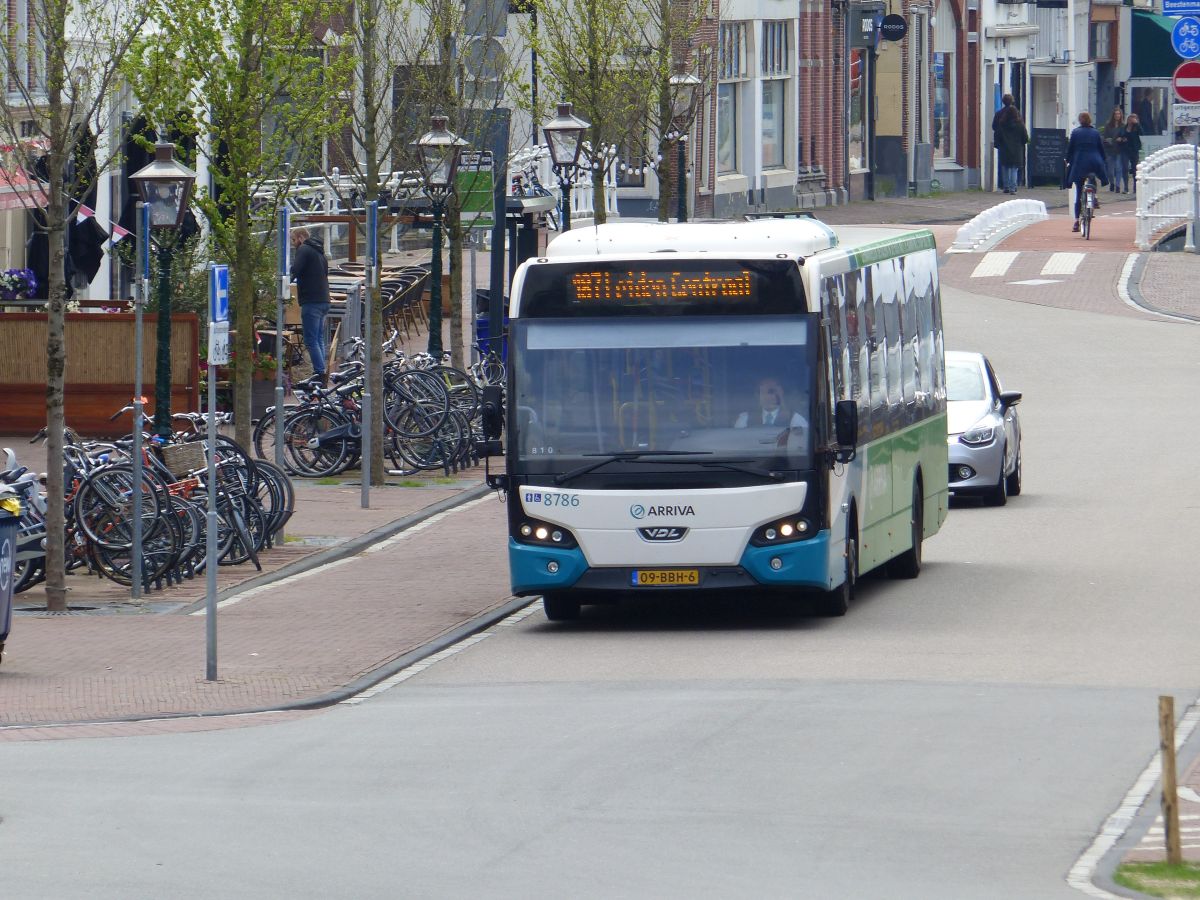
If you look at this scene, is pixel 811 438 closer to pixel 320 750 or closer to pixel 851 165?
pixel 320 750

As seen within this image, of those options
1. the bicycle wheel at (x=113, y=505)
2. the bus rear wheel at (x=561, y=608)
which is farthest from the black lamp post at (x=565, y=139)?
the bus rear wheel at (x=561, y=608)

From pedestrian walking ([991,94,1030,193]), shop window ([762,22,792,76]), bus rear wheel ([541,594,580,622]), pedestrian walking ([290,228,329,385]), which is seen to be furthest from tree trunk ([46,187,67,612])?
pedestrian walking ([991,94,1030,193])

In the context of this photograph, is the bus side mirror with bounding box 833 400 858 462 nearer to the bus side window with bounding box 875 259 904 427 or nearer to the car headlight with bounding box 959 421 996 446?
the bus side window with bounding box 875 259 904 427

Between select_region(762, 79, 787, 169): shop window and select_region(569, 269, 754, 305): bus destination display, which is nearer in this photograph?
select_region(569, 269, 754, 305): bus destination display

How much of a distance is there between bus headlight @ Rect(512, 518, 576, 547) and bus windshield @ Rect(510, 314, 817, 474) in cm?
34

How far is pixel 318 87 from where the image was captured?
808 inches

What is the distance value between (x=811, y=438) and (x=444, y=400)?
10140 mm

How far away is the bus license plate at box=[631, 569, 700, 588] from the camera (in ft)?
50.1

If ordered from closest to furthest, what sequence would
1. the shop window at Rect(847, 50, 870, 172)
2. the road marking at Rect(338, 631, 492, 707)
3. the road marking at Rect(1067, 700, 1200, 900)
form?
the road marking at Rect(1067, 700, 1200, 900) → the road marking at Rect(338, 631, 492, 707) → the shop window at Rect(847, 50, 870, 172)

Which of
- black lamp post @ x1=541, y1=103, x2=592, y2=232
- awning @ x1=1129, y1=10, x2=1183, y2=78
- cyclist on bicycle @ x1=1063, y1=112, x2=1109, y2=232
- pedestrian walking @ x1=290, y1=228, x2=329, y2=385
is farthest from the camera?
awning @ x1=1129, y1=10, x2=1183, y2=78

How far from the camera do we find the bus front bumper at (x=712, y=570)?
49.8 feet

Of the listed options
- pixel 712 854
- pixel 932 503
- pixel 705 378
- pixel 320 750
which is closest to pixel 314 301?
pixel 932 503

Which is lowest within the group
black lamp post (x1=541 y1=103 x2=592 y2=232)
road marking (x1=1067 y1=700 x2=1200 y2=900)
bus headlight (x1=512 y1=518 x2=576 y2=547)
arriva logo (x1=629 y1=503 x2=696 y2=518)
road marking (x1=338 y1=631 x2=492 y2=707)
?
road marking (x1=338 y1=631 x2=492 y2=707)

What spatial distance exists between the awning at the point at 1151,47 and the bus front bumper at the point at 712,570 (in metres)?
66.0
